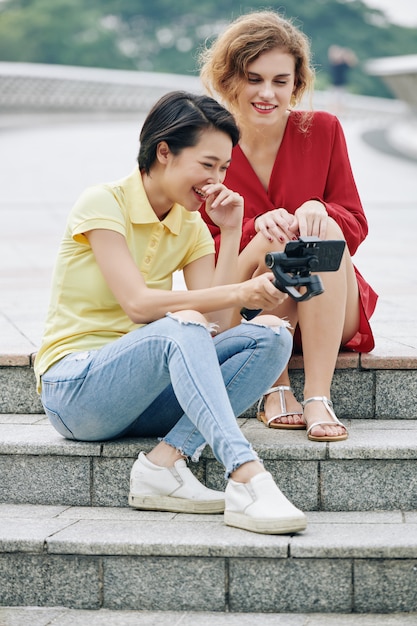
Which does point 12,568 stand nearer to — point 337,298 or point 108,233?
point 108,233

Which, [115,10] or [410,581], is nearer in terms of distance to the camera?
[410,581]

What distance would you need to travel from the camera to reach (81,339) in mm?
3590

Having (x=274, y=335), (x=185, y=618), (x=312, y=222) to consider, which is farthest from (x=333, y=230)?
(x=185, y=618)

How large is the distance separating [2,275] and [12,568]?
12.4ft

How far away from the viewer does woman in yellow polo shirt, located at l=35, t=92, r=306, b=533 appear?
10.7 feet

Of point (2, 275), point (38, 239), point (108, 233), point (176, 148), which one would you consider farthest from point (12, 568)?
point (38, 239)

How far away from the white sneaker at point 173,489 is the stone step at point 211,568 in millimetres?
127

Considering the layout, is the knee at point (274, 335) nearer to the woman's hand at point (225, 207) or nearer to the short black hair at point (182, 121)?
the woman's hand at point (225, 207)

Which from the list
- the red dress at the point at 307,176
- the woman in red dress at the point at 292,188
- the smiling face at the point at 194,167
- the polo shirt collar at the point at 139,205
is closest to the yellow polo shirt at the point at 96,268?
the polo shirt collar at the point at 139,205

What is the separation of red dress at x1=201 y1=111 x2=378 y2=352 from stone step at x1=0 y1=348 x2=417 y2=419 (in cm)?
14

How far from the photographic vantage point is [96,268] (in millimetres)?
3578

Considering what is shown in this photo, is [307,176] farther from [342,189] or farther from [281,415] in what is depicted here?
[281,415]

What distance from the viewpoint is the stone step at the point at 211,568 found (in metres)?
3.18

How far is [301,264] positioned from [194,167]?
0.52 metres
